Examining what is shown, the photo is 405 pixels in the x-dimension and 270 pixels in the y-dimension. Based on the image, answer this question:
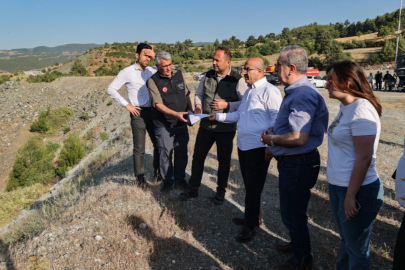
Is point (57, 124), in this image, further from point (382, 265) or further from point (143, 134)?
point (382, 265)

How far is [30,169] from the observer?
46.9ft

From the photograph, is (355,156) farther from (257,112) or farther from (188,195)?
(188,195)

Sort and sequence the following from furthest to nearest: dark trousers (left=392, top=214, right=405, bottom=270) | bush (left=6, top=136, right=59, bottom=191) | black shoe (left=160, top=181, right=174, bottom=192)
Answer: bush (left=6, top=136, right=59, bottom=191) → black shoe (left=160, top=181, right=174, bottom=192) → dark trousers (left=392, top=214, right=405, bottom=270)

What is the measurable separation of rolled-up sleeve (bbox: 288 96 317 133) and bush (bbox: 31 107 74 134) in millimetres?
26299

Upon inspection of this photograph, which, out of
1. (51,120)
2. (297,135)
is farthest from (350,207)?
(51,120)

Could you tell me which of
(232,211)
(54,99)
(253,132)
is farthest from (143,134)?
(54,99)

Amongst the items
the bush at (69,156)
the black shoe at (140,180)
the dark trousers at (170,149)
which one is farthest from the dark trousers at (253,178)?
the bush at (69,156)

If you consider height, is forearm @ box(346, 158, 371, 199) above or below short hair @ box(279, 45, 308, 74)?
below

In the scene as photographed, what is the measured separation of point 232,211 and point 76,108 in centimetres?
2787

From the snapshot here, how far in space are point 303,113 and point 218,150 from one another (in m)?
1.75

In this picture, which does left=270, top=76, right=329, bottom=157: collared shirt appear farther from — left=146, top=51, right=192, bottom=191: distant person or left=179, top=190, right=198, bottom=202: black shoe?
left=179, top=190, right=198, bottom=202: black shoe

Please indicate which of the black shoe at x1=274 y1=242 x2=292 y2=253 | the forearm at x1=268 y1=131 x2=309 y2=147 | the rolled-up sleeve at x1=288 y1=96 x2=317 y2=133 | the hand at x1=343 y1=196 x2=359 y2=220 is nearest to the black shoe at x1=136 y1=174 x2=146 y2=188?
the black shoe at x1=274 y1=242 x2=292 y2=253

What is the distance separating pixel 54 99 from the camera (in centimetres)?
3092

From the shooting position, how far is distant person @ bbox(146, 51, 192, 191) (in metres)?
3.92
